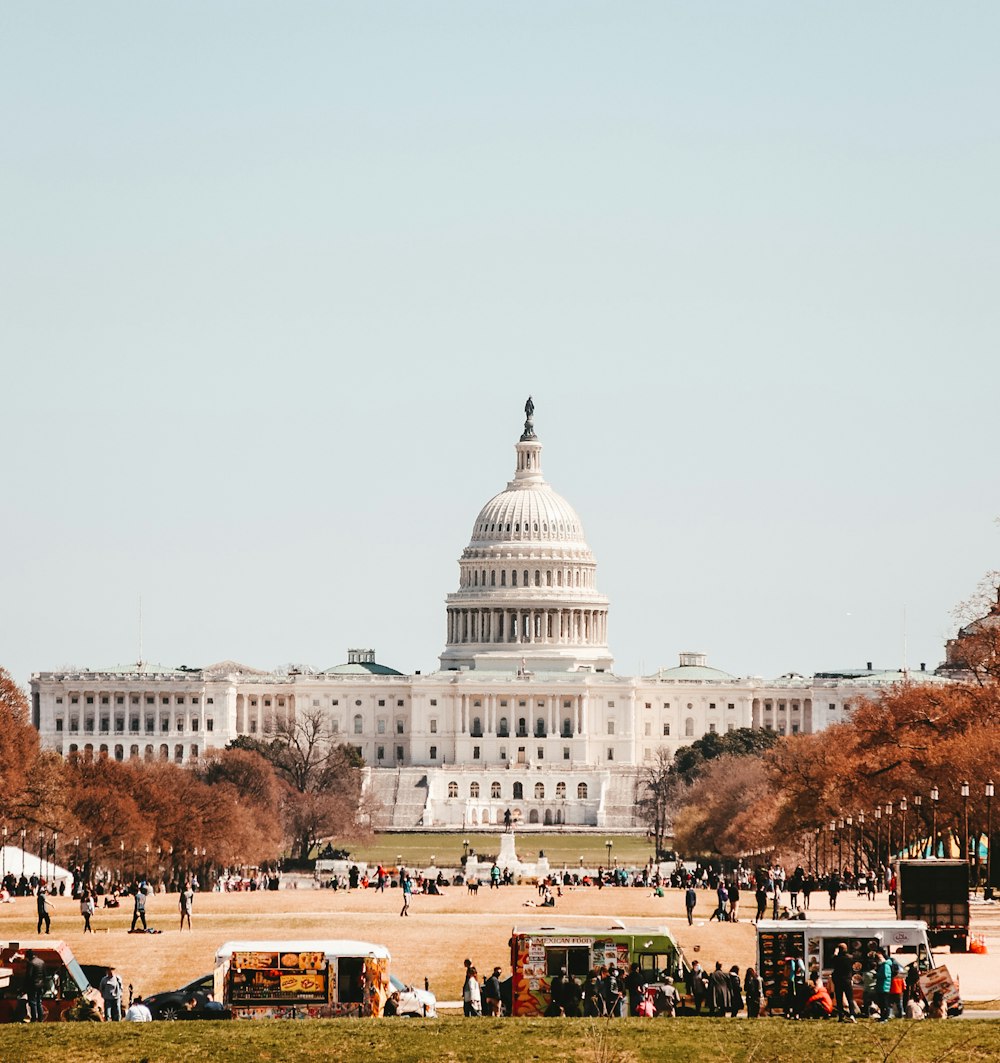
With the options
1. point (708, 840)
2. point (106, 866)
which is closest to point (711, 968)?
point (106, 866)

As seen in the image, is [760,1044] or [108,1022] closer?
[760,1044]

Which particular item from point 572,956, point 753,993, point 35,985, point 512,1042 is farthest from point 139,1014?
point 753,993

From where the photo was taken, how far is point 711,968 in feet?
226

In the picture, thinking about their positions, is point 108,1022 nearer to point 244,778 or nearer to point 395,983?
point 395,983

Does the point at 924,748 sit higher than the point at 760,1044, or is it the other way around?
the point at 924,748

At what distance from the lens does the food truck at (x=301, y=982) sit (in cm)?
5525

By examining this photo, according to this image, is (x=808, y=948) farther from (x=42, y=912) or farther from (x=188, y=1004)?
(x=42, y=912)

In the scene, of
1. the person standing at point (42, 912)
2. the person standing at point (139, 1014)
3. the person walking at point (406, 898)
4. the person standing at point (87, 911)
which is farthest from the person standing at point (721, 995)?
the person walking at point (406, 898)

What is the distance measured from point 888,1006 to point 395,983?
10926 mm

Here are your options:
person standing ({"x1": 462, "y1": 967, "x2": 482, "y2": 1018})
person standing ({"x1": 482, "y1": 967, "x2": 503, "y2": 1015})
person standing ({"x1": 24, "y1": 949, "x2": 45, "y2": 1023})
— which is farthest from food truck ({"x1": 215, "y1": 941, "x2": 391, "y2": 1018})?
person standing ({"x1": 24, "y1": 949, "x2": 45, "y2": 1023})

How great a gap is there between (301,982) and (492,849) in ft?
404

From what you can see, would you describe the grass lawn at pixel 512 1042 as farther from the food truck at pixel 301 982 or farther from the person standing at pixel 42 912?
the person standing at pixel 42 912

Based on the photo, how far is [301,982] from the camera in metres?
55.6

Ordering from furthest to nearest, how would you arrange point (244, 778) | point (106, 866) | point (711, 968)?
1. point (244, 778)
2. point (106, 866)
3. point (711, 968)
